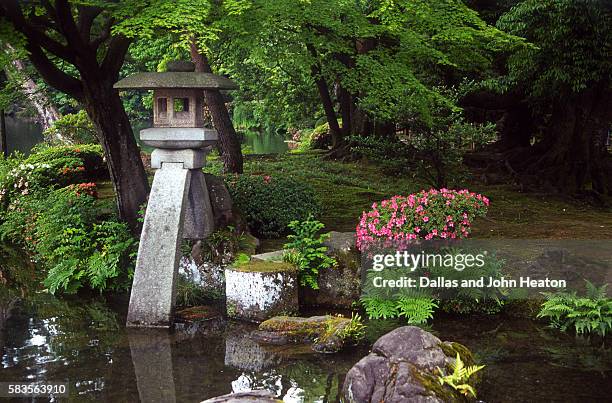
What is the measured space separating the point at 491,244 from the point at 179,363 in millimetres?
5839

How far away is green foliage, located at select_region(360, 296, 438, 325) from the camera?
966 centimetres

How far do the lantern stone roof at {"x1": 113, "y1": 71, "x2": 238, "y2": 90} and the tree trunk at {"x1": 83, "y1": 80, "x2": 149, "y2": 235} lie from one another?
2.10 m

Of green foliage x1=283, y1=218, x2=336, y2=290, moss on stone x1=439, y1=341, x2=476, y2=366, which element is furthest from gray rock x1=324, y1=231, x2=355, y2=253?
moss on stone x1=439, y1=341, x2=476, y2=366

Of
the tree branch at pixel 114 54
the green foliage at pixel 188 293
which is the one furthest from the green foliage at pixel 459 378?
the tree branch at pixel 114 54

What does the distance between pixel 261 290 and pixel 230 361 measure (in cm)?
157

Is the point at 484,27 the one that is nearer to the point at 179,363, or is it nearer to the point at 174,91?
the point at 174,91

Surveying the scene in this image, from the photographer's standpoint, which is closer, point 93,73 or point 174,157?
point 174,157

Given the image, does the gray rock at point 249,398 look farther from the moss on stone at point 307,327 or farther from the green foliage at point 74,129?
the green foliage at point 74,129

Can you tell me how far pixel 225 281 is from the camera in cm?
1062

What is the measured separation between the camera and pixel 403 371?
22.5 ft

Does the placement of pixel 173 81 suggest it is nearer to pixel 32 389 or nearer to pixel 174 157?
pixel 174 157

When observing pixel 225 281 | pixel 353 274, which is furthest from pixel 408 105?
pixel 225 281

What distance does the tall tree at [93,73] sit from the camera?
1143cm

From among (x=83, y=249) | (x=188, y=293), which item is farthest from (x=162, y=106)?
(x=83, y=249)
